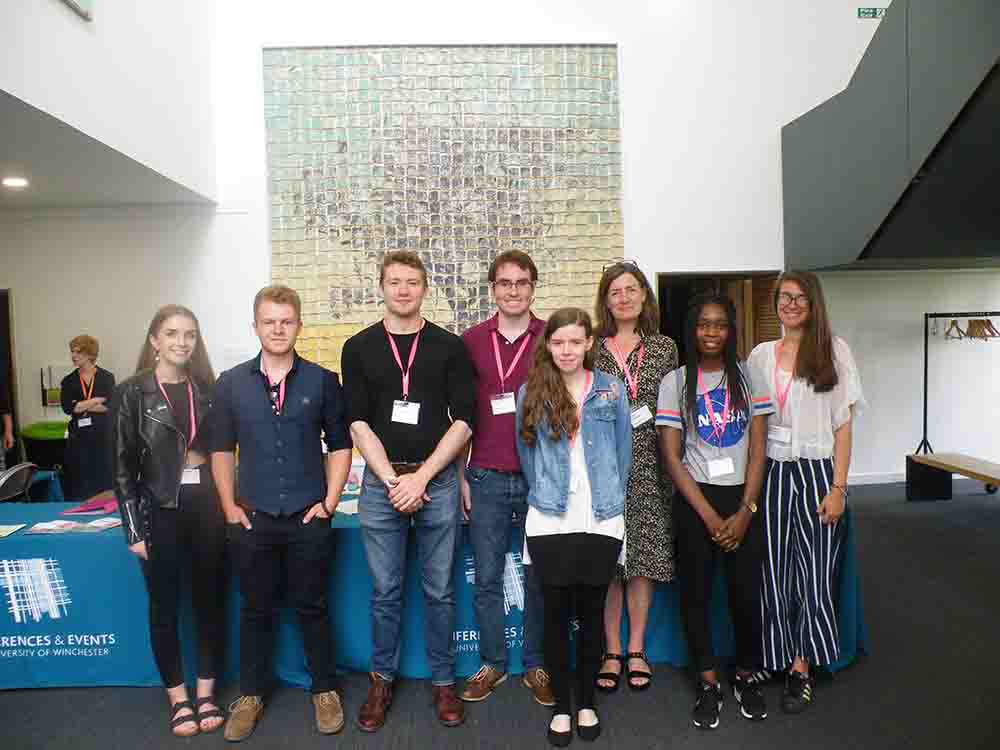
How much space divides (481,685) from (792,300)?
69.1 inches

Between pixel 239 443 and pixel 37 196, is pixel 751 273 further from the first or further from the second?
pixel 37 196

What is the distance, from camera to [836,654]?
7.85 ft

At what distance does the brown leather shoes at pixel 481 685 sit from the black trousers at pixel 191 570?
2.90ft

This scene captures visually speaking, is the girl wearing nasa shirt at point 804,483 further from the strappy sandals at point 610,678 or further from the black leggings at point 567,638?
the black leggings at point 567,638

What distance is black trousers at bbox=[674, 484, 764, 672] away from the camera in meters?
2.28

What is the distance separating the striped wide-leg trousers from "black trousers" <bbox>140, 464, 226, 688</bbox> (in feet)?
6.23

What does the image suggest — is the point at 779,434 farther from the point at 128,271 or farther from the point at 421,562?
the point at 128,271

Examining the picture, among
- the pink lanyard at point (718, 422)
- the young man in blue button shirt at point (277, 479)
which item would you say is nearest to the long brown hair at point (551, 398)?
the pink lanyard at point (718, 422)

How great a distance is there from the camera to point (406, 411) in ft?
7.19

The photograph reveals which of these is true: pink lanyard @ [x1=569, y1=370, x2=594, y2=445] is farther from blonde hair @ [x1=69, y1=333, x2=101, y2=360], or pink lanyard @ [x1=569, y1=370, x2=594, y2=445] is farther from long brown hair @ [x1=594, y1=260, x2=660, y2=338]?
blonde hair @ [x1=69, y1=333, x2=101, y2=360]

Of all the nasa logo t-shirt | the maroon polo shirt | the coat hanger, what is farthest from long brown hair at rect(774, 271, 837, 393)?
the coat hanger

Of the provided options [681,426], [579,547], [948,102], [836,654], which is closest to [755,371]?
[681,426]

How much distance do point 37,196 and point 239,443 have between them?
391 cm

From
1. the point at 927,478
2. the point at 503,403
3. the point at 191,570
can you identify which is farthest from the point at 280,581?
the point at 927,478
